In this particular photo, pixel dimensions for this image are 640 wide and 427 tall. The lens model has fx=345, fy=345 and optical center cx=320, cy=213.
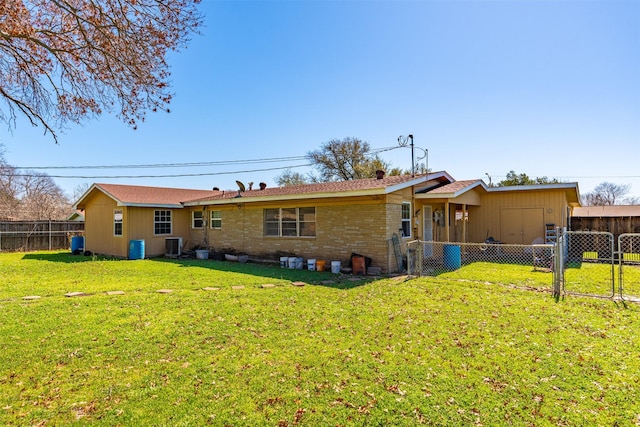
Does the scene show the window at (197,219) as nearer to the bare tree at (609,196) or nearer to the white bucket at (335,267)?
the white bucket at (335,267)

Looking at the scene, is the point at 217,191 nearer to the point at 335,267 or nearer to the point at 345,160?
the point at 335,267

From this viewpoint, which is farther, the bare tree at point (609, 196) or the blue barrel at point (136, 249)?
the bare tree at point (609, 196)

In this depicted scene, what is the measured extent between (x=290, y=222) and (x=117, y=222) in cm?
919

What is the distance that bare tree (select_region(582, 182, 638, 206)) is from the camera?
5091cm

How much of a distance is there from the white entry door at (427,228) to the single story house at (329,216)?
0.13 feet

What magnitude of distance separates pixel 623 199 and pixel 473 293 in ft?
198

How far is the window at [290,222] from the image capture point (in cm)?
1259

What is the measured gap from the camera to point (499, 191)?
15414 millimetres

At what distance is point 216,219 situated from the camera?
16.2m

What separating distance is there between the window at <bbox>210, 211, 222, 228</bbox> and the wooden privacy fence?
11.5 meters

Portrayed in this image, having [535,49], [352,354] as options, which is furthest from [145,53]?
[535,49]

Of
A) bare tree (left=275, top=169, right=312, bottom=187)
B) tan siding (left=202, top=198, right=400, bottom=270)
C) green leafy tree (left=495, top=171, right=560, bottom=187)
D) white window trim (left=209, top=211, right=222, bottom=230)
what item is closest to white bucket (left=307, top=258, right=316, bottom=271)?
tan siding (left=202, top=198, right=400, bottom=270)

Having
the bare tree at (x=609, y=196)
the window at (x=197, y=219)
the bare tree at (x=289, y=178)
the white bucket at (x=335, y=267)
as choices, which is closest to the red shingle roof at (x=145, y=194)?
the window at (x=197, y=219)

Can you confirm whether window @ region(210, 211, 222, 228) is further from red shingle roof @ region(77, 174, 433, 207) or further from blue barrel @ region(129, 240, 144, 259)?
blue barrel @ region(129, 240, 144, 259)
